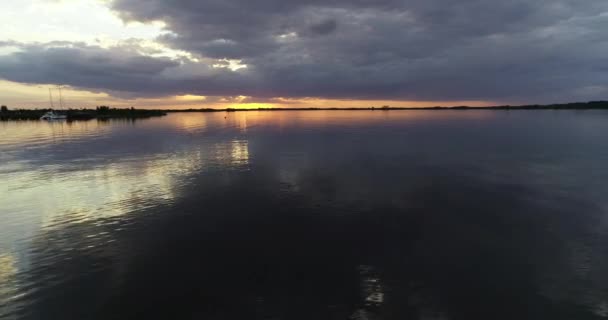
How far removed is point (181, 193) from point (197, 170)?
12.4 metres

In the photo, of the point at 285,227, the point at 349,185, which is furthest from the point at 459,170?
the point at 285,227

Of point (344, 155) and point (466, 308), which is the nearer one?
point (466, 308)

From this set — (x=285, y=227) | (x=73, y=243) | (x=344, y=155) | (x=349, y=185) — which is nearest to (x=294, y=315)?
(x=285, y=227)

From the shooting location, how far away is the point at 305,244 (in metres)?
21.6

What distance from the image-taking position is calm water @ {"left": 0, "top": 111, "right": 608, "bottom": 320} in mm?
15344

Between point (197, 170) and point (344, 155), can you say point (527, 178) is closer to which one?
point (344, 155)

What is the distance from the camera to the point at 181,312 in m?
14.8

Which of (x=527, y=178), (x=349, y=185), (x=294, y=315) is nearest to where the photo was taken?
(x=294, y=315)

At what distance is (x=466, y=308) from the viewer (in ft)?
48.9

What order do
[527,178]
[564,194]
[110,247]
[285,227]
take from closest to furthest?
[110,247]
[285,227]
[564,194]
[527,178]

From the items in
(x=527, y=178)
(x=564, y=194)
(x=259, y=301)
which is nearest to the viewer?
(x=259, y=301)

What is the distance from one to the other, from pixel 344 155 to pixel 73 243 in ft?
142

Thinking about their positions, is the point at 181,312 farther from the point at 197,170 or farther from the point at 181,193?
the point at 197,170

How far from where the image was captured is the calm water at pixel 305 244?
15.3 metres
